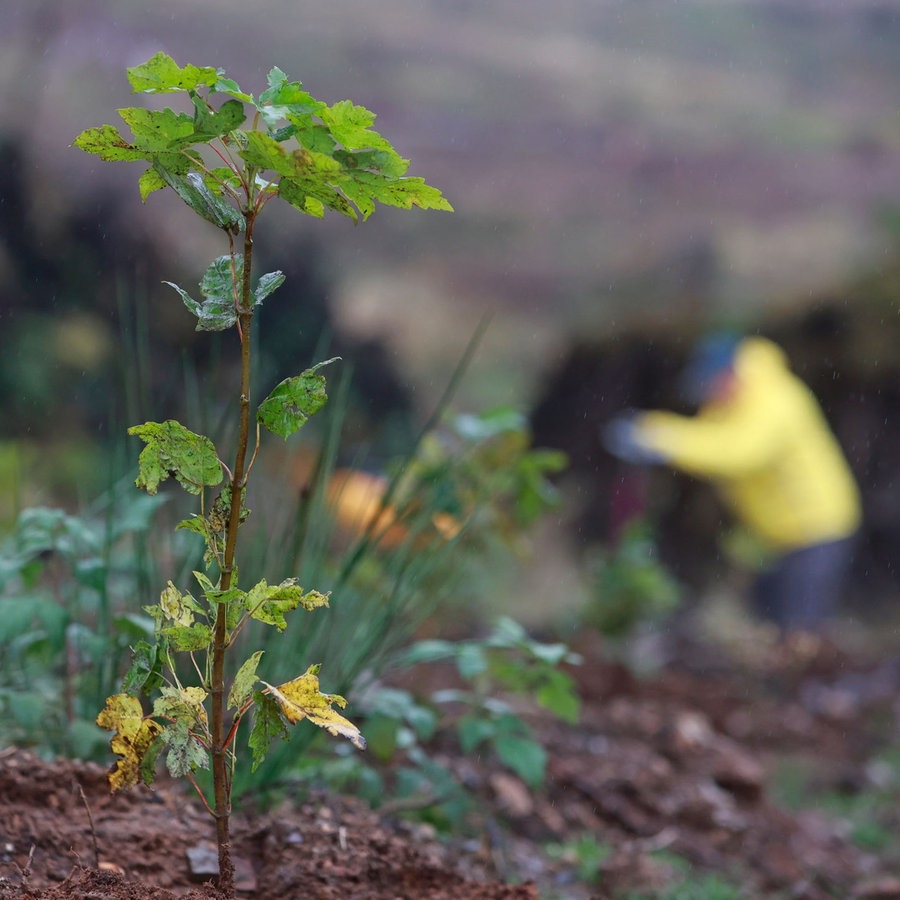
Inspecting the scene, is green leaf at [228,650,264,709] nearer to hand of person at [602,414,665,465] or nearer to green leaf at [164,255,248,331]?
green leaf at [164,255,248,331]

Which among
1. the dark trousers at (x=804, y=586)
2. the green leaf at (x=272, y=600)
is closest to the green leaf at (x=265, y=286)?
the green leaf at (x=272, y=600)

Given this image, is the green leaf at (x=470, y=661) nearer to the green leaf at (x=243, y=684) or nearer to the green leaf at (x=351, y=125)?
the green leaf at (x=243, y=684)

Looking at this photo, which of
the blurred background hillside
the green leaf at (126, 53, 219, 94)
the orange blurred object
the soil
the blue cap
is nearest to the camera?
the green leaf at (126, 53, 219, 94)

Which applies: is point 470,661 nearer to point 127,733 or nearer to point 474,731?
point 474,731

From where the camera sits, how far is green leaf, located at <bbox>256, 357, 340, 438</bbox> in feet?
3.98

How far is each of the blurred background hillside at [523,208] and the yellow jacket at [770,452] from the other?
1537 millimetres

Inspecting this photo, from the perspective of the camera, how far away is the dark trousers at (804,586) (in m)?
7.32

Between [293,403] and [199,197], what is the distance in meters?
0.25

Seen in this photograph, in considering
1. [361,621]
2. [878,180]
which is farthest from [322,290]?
[878,180]

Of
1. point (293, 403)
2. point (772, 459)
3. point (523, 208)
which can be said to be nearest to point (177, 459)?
point (293, 403)

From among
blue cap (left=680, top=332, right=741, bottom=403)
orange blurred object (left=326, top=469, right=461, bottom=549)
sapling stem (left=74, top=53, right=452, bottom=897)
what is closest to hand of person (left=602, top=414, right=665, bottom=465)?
blue cap (left=680, top=332, right=741, bottom=403)

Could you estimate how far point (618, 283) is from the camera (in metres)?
9.73

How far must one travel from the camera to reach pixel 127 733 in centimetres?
124

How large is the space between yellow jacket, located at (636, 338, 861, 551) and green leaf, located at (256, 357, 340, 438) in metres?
5.88
